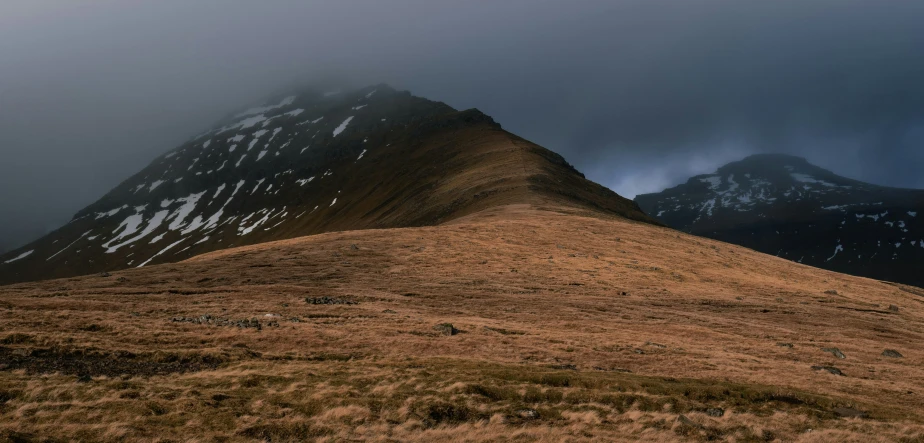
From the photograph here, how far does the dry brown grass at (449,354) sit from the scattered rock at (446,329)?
0.58 meters

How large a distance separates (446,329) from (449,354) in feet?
12.4

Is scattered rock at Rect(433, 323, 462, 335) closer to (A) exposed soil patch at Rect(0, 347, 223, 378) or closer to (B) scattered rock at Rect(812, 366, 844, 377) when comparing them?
(A) exposed soil patch at Rect(0, 347, 223, 378)

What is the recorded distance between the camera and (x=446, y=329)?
29.5 meters

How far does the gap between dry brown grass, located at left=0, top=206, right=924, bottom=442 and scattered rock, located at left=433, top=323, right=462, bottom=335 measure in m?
0.58

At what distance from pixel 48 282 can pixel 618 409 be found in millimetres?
47344

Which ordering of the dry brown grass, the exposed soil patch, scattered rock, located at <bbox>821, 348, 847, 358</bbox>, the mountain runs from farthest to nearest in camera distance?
the mountain, scattered rock, located at <bbox>821, 348, 847, 358</bbox>, the exposed soil patch, the dry brown grass

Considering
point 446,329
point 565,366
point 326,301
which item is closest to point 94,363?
point 326,301

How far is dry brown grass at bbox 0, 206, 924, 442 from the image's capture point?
15.9 meters

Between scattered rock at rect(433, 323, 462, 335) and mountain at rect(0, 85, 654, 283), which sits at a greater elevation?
mountain at rect(0, 85, 654, 283)

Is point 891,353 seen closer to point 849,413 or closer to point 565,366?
point 849,413

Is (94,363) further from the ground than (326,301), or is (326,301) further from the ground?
(326,301)

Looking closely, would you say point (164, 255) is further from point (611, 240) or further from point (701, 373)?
point (701, 373)

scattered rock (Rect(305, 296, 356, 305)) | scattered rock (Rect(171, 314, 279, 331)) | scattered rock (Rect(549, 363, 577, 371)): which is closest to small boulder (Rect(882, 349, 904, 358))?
scattered rock (Rect(549, 363, 577, 371))

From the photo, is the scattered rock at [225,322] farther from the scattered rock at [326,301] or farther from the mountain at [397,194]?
the mountain at [397,194]
